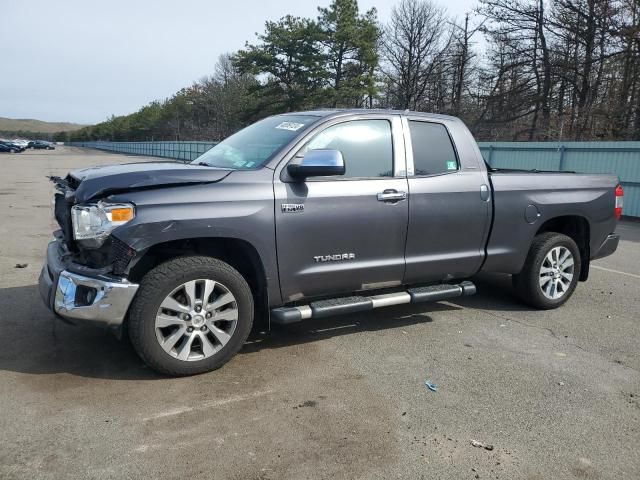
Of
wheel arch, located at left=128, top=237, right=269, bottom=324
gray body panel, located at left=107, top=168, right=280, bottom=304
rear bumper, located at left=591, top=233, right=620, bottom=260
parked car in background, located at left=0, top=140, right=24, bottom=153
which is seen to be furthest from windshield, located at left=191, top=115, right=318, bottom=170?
parked car in background, located at left=0, top=140, right=24, bottom=153

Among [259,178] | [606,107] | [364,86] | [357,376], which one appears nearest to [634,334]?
[357,376]

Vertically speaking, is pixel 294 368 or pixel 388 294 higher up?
pixel 388 294

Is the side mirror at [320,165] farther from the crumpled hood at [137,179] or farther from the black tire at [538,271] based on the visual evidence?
the black tire at [538,271]

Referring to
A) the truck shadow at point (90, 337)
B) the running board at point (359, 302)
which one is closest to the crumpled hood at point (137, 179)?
the running board at point (359, 302)

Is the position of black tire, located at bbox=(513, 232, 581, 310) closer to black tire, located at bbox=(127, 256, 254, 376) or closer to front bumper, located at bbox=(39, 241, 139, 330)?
black tire, located at bbox=(127, 256, 254, 376)

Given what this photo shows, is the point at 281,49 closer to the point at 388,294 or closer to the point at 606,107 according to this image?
the point at 606,107

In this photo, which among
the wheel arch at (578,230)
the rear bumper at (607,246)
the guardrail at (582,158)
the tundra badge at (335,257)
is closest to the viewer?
the tundra badge at (335,257)

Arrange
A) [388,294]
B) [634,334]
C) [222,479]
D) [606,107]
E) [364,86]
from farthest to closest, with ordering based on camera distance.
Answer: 1. [364,86]
2. [606,107]
3. [634,334]
4. [388,294]
5. [222,479]

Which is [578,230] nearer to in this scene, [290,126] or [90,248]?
[290,126]

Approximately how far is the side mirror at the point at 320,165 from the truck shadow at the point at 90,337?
149cm

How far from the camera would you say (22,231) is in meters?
9.03

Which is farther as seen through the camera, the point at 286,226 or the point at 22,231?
the point at 22,231

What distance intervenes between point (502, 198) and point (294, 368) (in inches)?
102

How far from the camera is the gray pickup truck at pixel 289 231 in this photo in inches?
138
